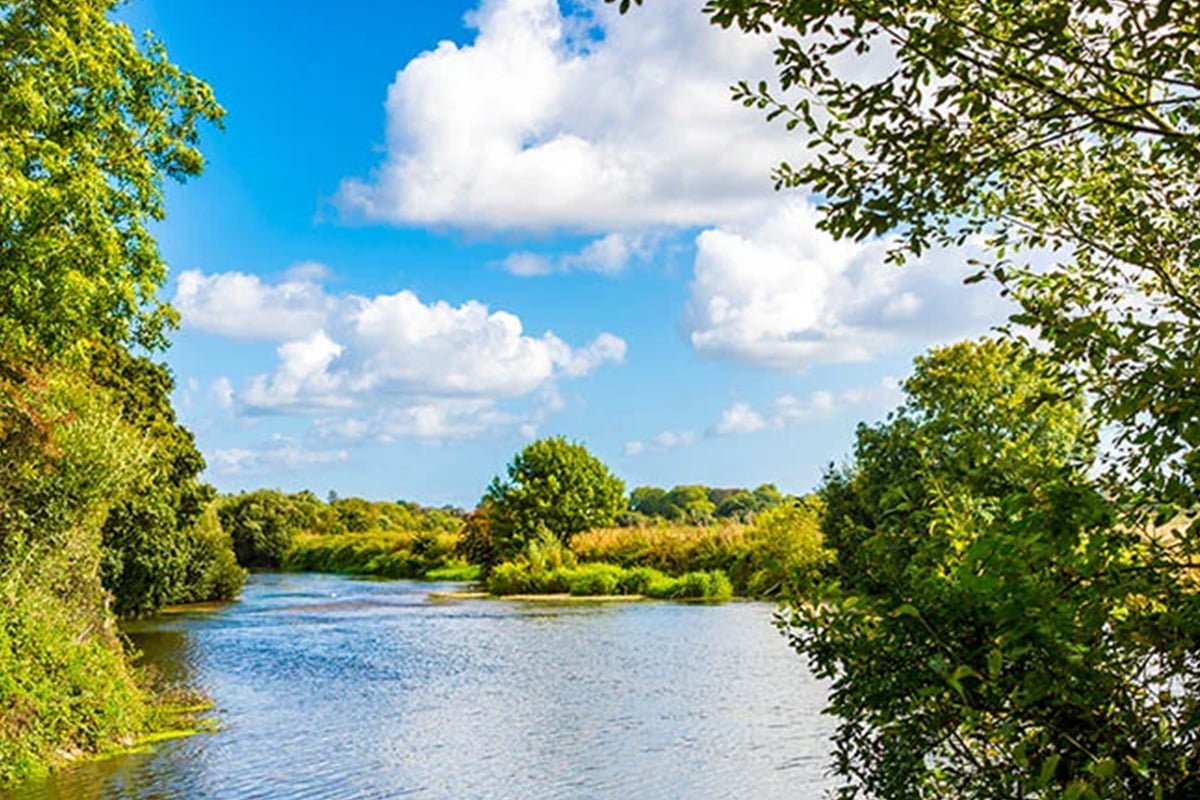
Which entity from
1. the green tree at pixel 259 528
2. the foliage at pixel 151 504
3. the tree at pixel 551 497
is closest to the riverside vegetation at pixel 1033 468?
the foliage at pixel 151 504

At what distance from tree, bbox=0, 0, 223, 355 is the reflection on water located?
512cm

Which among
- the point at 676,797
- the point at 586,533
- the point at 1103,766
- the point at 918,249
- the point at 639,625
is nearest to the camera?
the point at 1103,766

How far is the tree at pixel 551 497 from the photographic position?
177 ft

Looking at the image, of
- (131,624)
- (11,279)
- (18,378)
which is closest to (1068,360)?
(11,279)

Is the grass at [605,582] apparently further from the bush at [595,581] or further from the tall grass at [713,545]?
the tall grass at [713,545]

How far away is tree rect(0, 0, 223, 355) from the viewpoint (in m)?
12.2

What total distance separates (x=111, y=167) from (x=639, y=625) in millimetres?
20274

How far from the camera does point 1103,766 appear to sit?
271cm

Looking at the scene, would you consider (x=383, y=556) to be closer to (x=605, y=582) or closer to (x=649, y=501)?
(x=605, y=582)

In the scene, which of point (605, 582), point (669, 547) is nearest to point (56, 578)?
point (605, 582)

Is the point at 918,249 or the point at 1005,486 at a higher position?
the point at 918,249

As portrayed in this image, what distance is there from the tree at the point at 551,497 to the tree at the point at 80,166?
38.9 m

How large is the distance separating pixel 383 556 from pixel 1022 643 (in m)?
67.6

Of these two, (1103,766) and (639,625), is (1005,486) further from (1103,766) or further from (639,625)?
(639,625)
